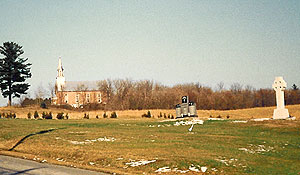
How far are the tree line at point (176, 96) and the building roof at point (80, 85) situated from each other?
6.25 metres

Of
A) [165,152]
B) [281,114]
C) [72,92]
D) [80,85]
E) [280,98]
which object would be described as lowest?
[165,152]

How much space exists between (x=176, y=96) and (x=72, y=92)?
4662 centimetres

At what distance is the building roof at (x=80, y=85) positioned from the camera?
382ft

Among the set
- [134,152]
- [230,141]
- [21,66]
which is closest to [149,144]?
[134,152]

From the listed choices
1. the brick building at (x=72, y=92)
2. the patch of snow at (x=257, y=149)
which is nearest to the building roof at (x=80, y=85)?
the brick building at (x=72, y=92)

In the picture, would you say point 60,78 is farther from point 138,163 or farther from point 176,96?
point 138,163

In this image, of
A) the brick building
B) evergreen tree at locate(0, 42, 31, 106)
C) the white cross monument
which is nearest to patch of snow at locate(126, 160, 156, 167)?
the white cross monument

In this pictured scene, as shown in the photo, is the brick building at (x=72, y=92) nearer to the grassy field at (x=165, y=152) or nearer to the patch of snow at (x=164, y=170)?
the grassy field at (x=165, y=152)

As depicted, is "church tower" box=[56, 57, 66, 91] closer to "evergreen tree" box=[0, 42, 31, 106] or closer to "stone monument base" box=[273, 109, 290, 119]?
"evergreen tree" box=[0, 42, 31, 106]

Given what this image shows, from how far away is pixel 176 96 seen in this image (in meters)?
83.2

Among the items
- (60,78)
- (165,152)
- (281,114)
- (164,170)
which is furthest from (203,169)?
(60,78)

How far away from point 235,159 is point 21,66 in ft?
193

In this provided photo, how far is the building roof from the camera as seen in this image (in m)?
Result: 117

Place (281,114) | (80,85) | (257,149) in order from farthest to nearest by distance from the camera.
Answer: (80,85) < (281,114) < (257,149)
